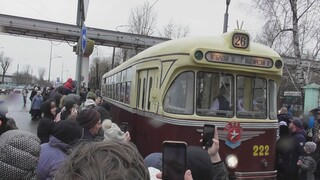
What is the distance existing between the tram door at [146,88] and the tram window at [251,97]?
1.51 metres

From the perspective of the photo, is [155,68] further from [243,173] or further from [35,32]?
[35,32]

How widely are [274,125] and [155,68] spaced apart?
242 centimetres

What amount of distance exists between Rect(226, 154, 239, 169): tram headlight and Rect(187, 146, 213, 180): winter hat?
4.46 m

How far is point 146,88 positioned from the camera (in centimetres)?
800

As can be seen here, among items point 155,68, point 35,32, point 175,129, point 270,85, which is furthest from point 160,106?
point 35,32

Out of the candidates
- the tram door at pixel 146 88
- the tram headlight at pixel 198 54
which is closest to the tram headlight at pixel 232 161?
the tram door at pixel 146 88

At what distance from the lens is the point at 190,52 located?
6566mm

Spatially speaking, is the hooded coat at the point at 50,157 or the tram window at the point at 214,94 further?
the tram window at the point at 214,94

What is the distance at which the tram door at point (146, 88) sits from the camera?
7340 millimetres

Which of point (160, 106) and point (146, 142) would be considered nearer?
point (160, 106)

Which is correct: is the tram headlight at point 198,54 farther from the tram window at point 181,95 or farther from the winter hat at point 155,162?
the winter hat at point 155,162

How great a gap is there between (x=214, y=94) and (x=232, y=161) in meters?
1.15

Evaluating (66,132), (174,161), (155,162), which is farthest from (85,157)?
(66,132)

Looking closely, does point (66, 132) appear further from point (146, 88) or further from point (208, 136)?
point (146, 88)
